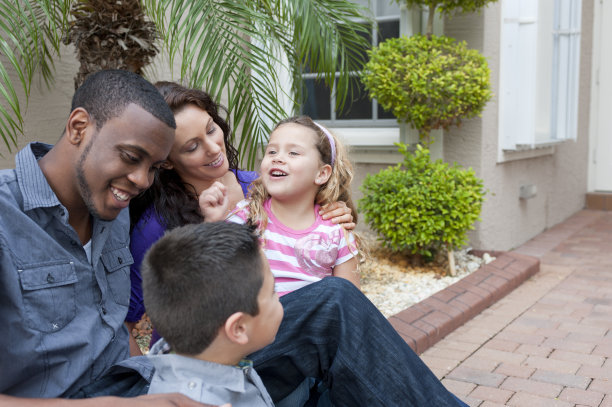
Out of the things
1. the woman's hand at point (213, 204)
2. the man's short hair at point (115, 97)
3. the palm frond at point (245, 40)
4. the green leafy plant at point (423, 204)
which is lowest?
the green leafy plant at point (423, 204)

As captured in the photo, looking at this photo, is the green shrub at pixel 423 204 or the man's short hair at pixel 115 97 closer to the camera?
the man's short hair at pixel 115 97

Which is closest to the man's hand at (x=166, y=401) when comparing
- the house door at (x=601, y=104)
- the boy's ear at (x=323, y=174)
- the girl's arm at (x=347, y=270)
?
the girl's arm at (x=347, y=270)

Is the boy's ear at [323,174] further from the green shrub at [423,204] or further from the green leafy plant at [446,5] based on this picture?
the green leafy plant at [446,5]

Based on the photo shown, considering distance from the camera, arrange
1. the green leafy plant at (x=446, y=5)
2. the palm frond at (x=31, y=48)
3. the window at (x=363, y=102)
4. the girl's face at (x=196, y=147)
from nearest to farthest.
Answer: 1. the girl's face at (x=196, y=147)
2. the palm frond at (x=31, y=48)
3. the green leafy plant at (x=446, y=5)
4. the window at (x=363, y=102)

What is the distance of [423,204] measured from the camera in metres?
4.45

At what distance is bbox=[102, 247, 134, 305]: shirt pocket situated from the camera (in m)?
1.79

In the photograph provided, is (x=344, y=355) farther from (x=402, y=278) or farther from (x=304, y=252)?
(x=402, y=278)

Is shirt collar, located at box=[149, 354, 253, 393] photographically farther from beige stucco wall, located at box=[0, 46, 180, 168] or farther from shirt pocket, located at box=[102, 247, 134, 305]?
beige stucco wall, located at box=[0, 46, 180, 168]

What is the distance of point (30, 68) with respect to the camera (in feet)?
10.1

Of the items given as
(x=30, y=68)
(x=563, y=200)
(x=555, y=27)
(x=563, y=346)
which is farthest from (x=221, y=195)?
(x=563, y=200)

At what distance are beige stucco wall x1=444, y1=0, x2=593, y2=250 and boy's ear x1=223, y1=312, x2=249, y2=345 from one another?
4046 mm

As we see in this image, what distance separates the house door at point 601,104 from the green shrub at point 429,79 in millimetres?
3932

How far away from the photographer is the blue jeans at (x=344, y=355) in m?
1.73

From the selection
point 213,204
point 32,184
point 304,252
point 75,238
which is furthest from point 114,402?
point 304,252
